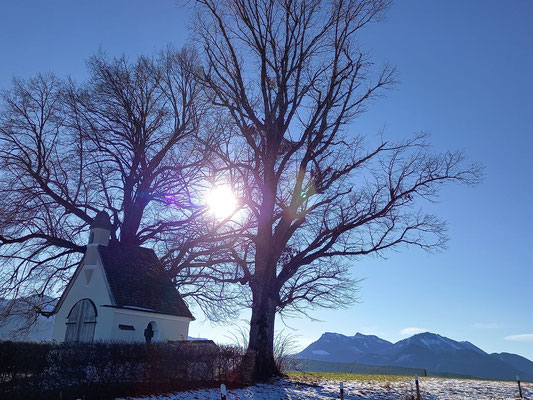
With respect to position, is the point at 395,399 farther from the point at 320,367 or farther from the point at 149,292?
the point at 320,367

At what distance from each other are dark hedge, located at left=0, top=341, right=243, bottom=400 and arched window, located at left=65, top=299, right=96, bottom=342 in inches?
280

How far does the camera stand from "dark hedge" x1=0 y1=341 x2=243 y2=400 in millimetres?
14547

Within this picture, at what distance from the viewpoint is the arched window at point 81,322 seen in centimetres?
2330

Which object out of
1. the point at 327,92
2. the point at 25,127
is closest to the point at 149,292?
the point at 25,127

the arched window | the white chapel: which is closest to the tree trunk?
the white chapel

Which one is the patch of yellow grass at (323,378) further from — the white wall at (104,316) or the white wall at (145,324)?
the white wall at (104,316)

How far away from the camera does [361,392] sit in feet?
66.9

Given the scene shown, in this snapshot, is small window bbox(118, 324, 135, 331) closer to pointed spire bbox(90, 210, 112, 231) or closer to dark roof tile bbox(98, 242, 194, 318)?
dark roof tile bbox(98, 242, 194, 318)

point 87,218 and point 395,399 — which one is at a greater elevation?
point 87,218

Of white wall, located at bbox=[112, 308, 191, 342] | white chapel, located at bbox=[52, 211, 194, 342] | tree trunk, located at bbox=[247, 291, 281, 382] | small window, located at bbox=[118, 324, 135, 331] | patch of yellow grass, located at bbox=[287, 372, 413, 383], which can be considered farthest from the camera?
patch of yellow grass, located at bbox=[287, 372, 413, 383]

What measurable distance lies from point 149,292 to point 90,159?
10787 millimetres

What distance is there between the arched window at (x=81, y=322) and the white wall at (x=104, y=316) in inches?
11.4

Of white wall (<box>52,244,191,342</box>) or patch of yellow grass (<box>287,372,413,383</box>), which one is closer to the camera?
white wall (<box>52,244,191,342</box>)

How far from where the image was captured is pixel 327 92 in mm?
25062
